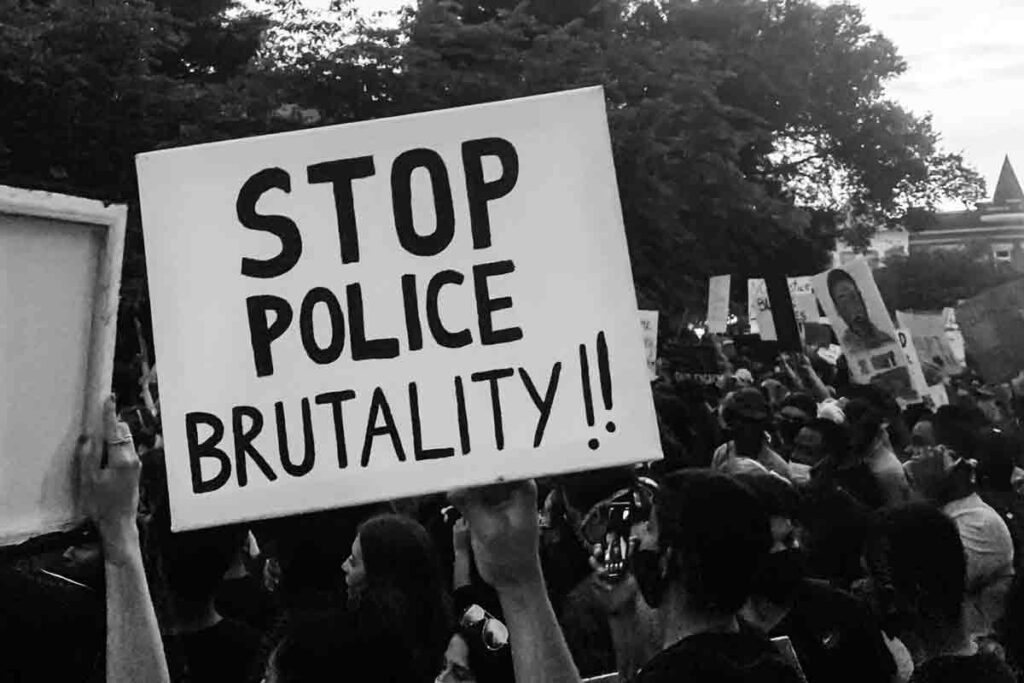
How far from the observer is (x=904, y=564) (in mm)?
3541

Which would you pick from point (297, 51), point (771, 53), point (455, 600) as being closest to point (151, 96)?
point (297, 51)

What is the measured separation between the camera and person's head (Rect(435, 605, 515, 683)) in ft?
10.7

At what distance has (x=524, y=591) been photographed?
2.43m

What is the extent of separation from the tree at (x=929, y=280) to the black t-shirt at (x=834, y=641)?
1958 inches

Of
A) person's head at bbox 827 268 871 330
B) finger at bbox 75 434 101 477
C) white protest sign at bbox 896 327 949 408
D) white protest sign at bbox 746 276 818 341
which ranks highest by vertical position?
white protest sign at bbox 746 276 818 341

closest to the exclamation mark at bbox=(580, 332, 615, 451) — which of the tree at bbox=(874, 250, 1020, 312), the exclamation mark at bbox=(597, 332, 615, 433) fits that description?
the exclamation mark at bbox=(597, 332, 615, 433)

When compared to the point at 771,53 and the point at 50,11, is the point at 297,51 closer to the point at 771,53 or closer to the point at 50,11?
the point at 50,11

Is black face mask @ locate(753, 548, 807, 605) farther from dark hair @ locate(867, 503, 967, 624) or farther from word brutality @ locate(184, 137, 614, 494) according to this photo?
word brutality @ locate(184, 137, 614, 494)

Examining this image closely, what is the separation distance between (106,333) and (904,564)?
210 centimetres

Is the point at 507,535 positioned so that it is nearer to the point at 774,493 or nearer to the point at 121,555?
the point at 121,555

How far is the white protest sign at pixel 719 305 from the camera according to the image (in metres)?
17.6

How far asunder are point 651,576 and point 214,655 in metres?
1.31

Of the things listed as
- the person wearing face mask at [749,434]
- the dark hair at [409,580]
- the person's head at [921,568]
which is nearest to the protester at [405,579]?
the dark hair at [409,580]

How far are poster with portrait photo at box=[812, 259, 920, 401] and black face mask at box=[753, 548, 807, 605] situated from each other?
22.0 feet
